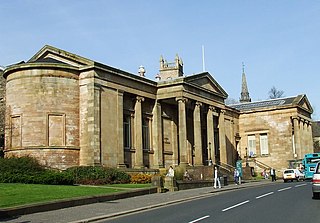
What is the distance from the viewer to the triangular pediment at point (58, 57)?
41.3m

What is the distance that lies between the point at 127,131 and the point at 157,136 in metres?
4.46

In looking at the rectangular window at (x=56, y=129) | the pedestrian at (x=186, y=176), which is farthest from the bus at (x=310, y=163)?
the rectangular window at (x=56, y=129)

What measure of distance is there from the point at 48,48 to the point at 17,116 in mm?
8234

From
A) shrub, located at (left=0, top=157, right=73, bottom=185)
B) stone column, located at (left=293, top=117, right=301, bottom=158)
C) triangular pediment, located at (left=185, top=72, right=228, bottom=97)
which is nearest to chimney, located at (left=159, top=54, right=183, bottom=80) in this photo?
triangular pediment, located at (left=185, top=72, right=228, bottom=97)

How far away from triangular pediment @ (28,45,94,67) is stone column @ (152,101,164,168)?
11093 mm

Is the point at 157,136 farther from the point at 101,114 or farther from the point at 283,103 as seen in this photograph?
the point at 283,103

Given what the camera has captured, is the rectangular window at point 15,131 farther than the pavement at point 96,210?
Yes

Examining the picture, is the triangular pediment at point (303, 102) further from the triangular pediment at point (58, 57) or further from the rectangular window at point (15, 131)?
the rectangular window at point (15, 131)

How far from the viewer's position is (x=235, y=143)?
235 ft

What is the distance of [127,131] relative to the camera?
4572 centimetres

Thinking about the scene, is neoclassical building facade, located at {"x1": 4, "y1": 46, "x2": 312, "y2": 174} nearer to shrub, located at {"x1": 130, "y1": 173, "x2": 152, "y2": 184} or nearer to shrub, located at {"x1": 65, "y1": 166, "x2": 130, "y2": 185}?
shrub, located at {"x1": 65, "y1": 166, "x2": 130, "y2": 185}

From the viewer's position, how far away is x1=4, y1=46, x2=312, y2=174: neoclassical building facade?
128ft

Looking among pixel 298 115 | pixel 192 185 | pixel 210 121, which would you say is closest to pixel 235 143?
pixel 298 115

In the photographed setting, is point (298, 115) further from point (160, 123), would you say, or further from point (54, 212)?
point (54, 212)
